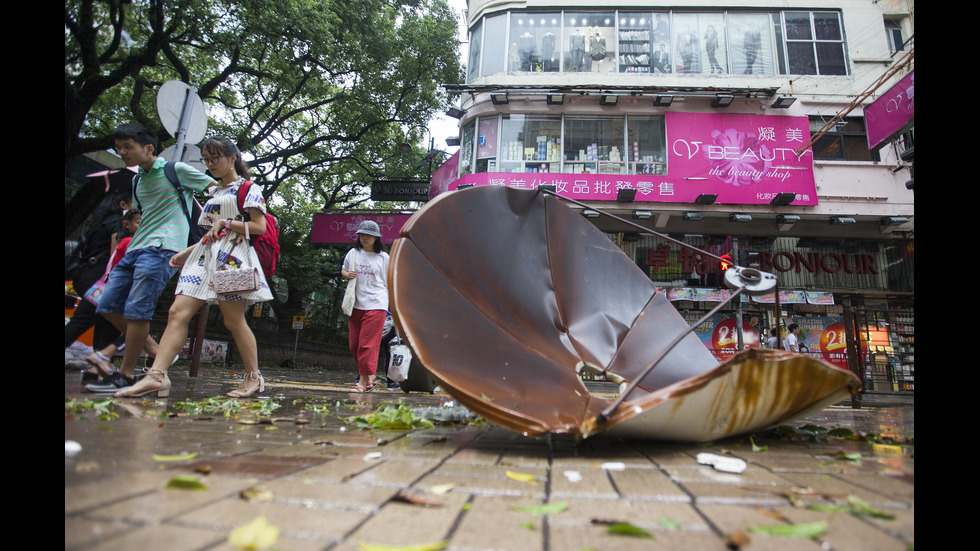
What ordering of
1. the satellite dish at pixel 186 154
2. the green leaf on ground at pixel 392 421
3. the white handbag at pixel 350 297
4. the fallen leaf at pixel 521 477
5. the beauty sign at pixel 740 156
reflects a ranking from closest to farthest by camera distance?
1. the fallen leaf at pixel 521 477
2. the green leaf on ground at pixel 392 421
3. the satellite dish at pixel 186 154
4. the white handbag at pixel 350 297
5. the beauty sign at pixel 740 156

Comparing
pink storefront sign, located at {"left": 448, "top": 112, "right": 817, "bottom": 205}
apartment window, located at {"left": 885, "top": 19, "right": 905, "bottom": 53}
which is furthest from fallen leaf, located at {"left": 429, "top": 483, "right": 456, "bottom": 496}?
apartment window, located at {"left": 885, "top": 19, "right": 905, "bottom": 53}

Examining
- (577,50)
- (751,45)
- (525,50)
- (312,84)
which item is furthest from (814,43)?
(312,84)

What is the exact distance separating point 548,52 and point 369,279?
34.8 feet

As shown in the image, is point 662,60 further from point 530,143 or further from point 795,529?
point 795,529

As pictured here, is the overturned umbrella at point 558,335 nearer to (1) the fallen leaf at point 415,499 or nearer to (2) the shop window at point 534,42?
(1) the fallen leaf at point 415,499

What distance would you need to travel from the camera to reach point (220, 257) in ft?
11.1

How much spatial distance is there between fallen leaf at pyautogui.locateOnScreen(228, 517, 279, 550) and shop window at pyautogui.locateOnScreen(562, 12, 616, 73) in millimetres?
13910

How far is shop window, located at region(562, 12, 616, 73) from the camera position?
13211mm

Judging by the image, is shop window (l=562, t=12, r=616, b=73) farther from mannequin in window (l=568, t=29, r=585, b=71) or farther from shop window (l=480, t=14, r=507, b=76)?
shop window (l=480, t=14, r=507, b=76)

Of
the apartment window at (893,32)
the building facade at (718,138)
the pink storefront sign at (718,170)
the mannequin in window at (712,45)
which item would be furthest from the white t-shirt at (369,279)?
the apartment window at (893,32)

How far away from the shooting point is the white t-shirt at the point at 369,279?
5.16m

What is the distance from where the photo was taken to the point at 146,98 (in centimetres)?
829

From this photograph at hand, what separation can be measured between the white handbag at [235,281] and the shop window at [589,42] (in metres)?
12.0
